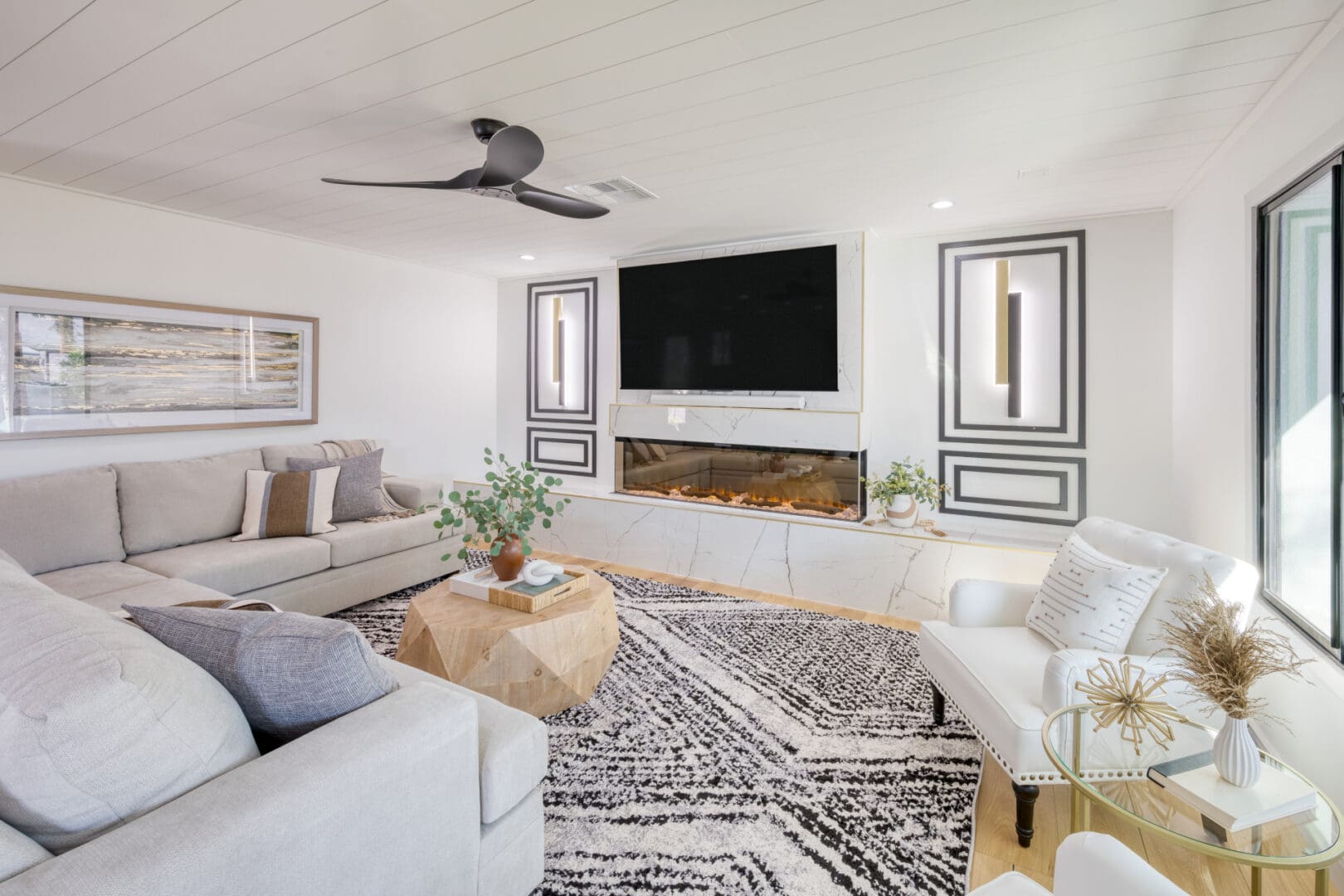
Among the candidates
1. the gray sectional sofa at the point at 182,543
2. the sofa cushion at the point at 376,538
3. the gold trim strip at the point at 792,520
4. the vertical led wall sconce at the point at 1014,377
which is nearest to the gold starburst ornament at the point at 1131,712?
the gold trim strip at the point at 792,520

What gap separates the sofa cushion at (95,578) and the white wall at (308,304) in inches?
31.8

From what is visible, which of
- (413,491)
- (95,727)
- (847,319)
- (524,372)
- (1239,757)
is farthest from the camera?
(524,372)

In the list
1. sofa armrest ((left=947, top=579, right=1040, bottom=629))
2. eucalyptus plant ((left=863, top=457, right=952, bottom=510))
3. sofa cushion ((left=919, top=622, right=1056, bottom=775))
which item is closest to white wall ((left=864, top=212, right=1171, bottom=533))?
eucalyptus plant ((left=863, top=457, right=952, bottom=510))

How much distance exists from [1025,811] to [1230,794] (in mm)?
569

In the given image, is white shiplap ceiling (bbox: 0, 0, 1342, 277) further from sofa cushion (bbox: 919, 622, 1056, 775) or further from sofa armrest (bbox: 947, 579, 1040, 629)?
sofa cushion (bbox: 919, 622, 1056, 775)

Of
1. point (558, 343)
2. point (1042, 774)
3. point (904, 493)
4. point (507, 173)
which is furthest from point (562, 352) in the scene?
point (1042, 774)

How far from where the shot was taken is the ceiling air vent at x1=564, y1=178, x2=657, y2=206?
3115 millimetres

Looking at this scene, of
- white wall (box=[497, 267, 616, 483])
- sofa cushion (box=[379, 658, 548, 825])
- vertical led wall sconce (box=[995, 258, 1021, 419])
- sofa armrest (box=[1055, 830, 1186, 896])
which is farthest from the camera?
white wall (box=[497, 267, 616, 483])

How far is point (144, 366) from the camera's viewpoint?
Result: 359 cm

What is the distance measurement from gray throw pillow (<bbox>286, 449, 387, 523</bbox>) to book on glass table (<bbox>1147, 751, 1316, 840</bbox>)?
3.99 m

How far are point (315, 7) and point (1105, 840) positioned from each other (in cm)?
261

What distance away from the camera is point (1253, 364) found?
2369 millimetres

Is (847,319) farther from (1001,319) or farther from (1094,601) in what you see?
(1094,601)

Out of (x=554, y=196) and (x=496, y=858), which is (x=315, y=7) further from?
(x=496, y=858)
